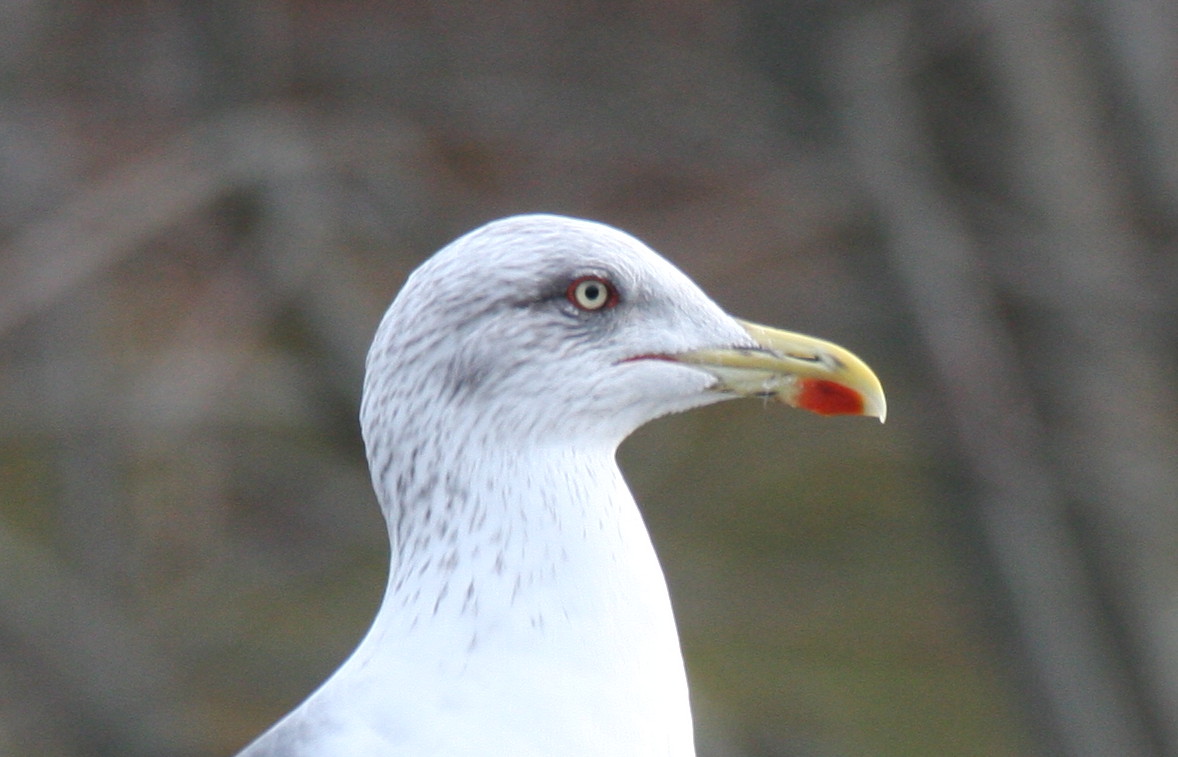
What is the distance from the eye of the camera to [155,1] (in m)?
5.44

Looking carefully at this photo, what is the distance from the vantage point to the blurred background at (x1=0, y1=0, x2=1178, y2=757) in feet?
15.5

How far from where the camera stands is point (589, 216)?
254 inches

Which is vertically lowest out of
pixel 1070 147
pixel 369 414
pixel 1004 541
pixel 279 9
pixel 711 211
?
pixel 369 414

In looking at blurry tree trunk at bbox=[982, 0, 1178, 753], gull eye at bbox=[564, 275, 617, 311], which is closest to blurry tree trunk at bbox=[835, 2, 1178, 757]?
blurry tree trunk at bbox=[982, 0, 1178, 753]

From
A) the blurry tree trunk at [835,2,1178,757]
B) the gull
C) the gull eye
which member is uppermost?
the blurry tree trunk at [835,2,1178,757]

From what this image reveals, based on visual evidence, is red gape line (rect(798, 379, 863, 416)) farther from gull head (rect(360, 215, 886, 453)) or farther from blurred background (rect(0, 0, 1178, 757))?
blurred background (rect(0, 0, 1178, 757))

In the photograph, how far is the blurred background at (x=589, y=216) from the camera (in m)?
4.73

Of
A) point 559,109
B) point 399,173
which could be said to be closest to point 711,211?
point 559,109

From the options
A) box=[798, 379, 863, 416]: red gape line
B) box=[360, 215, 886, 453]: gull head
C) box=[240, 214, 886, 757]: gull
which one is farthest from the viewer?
box=[798, 379, 863, 416]: red gape line

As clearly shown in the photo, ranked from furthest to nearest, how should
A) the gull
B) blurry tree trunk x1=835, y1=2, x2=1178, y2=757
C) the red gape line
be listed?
blurry tree trunk x1=835, y1=2, x2=1178, y2=757 < the red gape line < the gull

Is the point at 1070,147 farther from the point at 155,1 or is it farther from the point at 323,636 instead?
the point at 323,636

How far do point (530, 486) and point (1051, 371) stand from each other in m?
2.91

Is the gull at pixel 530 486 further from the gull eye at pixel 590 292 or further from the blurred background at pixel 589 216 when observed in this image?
the blurred background at pixel 589 216

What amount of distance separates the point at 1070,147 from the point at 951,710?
535cm
